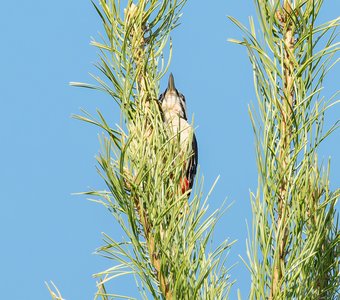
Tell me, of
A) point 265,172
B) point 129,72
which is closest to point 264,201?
point 265,172

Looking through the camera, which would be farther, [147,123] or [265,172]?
[147,123]

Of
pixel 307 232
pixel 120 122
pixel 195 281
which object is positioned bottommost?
pixel 195 281

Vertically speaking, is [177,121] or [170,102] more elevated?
[177,121]

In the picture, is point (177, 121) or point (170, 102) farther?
point (177, 121)

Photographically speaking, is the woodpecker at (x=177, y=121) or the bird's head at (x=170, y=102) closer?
the woodpecker at (x=177, y=121)

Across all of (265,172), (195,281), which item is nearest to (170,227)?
(195,281)

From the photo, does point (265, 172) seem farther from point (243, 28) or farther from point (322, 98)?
point (243, 28)

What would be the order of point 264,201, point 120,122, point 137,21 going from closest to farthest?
point 264,201, point 120,122, point 137,21

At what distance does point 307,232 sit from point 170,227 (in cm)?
43

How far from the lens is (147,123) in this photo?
227cm

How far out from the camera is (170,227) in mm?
2068

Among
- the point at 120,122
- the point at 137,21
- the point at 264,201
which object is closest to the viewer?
the point at 264,201

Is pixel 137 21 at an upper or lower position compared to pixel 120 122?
upper

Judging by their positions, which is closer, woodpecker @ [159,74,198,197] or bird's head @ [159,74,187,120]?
woodpecker @ [159,74,198,197]
